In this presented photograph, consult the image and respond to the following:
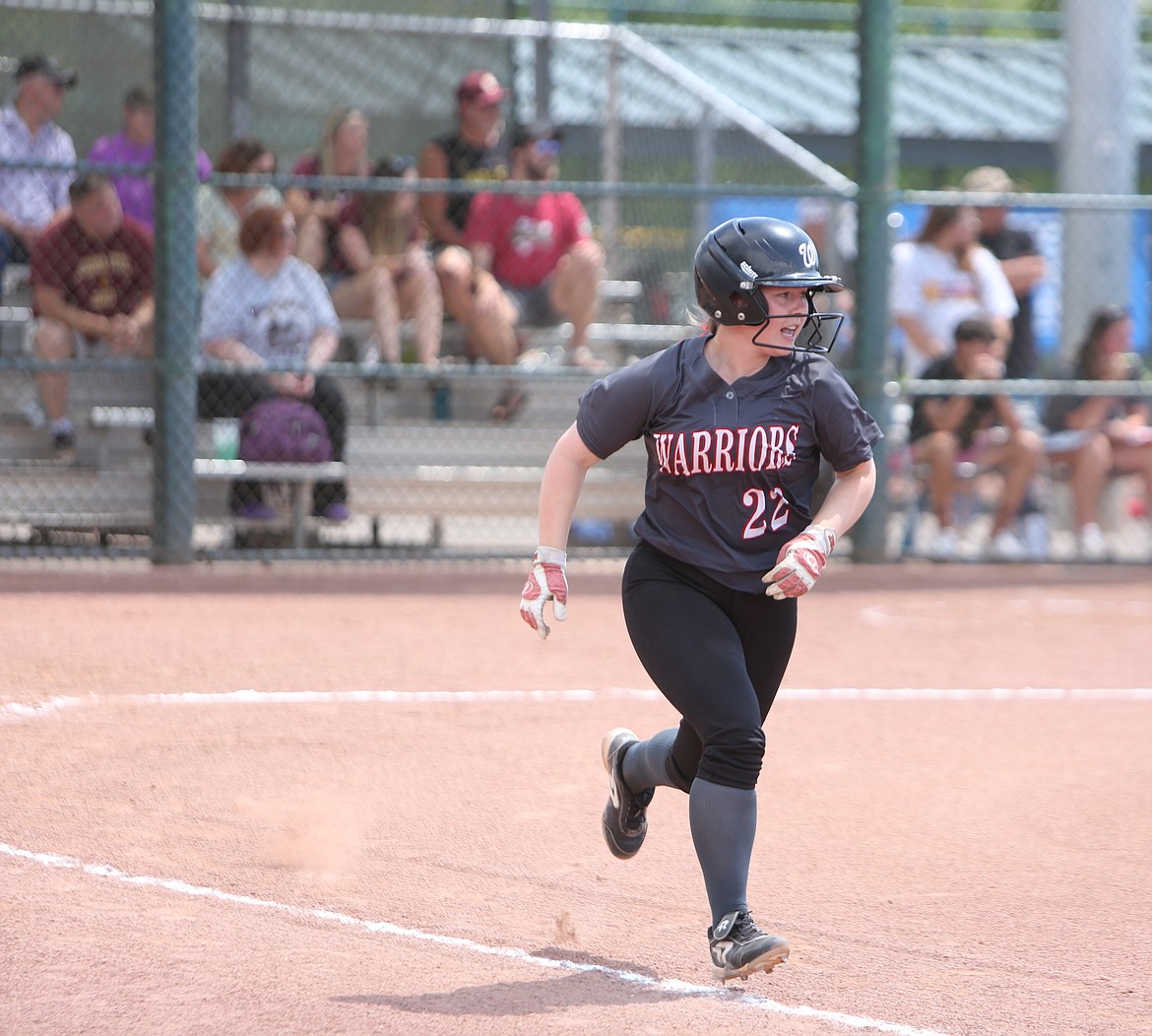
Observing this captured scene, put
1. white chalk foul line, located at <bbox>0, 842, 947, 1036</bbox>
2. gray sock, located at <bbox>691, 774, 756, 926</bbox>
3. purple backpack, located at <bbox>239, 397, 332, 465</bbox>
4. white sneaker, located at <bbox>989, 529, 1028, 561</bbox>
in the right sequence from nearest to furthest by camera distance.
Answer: white chalk foul line, located at <bbox>0, 842, 947, 1036</bbox> → gray sock, located at <bbox>691, 774, 756, 926</bbox> → purple backpack, located at <bbox>239, 397, 332, 465</bbox> → white sneaker, located at <bbox>989, 529, 1028, 561</bbox>

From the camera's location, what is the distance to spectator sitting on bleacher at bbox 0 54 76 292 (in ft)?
30.8

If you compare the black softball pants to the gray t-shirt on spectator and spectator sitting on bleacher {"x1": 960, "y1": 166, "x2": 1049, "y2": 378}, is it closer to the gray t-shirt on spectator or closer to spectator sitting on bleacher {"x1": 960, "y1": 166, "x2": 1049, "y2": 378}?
the gray t-shirt on spectator

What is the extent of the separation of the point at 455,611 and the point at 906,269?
12.3 feet

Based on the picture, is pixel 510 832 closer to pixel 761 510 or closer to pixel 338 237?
pixel 761 510

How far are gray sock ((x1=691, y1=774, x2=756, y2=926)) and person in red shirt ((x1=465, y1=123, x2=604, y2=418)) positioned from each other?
646 centimetres

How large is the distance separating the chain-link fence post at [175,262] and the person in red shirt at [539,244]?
1.76m

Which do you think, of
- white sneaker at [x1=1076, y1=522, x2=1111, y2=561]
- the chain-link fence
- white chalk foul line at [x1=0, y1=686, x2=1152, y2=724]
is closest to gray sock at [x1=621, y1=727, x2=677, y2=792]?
white chalk foul line at [x1=0, y1=686, x2=1152, y2=724]

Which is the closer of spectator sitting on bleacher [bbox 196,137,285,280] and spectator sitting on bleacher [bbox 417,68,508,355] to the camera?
spectator sitting on bleacher [bbox 196,137,285,280]

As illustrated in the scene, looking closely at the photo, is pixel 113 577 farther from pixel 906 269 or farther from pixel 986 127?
pixel 986 127

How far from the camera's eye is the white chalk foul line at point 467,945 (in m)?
3.27

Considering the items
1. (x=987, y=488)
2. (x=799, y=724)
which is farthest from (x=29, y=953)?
(x=987, y=488)

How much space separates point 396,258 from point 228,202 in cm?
112

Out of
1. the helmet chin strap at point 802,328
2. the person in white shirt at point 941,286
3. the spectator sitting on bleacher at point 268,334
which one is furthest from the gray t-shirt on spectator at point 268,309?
the helmet chin strap at point 802,328

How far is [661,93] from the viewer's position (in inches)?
483
